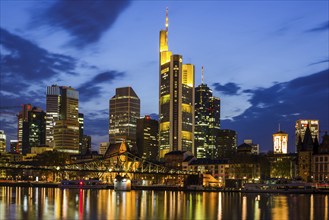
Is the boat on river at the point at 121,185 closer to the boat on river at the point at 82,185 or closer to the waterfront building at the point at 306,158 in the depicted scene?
the boat on river at the point at 82,185

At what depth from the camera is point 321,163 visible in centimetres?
18638

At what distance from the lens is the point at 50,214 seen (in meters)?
71.1

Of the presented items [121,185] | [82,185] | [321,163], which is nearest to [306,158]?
[321,163]

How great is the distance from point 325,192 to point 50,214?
350ft

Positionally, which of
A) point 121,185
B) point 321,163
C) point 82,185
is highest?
point 321,163

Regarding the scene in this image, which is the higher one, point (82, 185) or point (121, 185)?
point (121, 185)

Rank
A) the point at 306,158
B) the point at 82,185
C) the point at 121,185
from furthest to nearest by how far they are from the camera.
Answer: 1. the point at 306,158
2. the point at 82,185
3. the point at 121,185

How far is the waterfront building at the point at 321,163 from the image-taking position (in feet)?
607

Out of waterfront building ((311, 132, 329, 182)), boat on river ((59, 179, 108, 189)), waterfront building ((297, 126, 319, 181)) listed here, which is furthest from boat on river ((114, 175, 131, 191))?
waterfront building ((311, 132, 329, 182))

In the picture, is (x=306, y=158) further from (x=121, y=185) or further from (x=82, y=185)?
(x=82, y=185)

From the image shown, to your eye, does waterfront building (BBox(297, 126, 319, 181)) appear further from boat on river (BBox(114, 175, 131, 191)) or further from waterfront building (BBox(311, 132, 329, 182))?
boat on river (BBox(114, 175, 131, 191))

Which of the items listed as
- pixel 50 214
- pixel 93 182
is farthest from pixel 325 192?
pixel 50 214

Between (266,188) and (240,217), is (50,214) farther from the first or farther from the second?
(266,188)

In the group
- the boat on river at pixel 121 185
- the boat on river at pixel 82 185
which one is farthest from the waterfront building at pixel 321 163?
the boat on river at pixel 82 185
